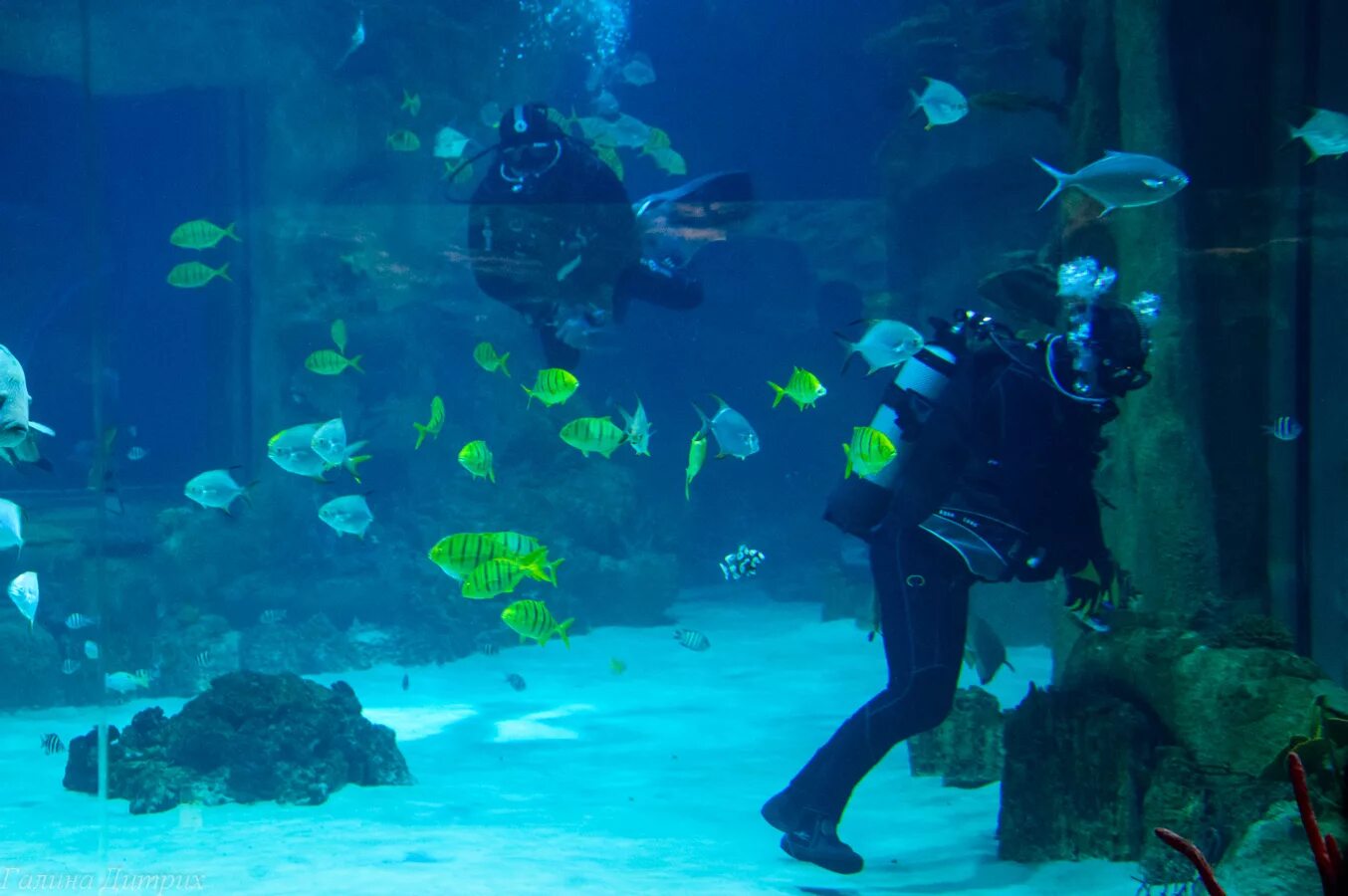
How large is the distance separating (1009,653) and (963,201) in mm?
7272

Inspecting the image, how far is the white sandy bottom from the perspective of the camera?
14.9ft

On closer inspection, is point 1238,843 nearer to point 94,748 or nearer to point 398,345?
point 94,748

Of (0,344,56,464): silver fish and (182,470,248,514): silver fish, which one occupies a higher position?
(182,470,248,514): silver fish

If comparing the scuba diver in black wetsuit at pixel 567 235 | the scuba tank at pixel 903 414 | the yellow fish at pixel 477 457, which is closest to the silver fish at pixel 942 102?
the scuba diver in black wetsuit at pixel 567 235

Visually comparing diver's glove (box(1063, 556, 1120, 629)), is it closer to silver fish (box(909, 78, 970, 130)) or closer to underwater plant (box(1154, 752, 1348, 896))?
underwater plant (box(1154, 752, 1348, 896))

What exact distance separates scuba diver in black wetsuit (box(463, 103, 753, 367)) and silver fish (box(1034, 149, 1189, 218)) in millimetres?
2439

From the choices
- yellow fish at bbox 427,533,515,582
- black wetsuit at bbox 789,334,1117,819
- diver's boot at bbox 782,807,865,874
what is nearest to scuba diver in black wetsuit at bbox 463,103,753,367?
yellow fish at bbox 427,533,515,582

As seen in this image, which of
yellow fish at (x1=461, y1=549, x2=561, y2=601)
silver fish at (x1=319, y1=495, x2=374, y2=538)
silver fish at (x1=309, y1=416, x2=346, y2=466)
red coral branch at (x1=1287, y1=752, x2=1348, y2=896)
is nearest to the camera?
red coral branch at (x1=1287, y1=752, x2=1348, y2=896)

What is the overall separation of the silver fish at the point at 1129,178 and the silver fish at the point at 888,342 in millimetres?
1323

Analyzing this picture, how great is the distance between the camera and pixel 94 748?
6.77m

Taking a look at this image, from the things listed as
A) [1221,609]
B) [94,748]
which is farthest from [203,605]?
[1221,609]

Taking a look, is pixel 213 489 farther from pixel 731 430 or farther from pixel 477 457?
pixel 731 430

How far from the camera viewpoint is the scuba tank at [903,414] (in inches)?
168

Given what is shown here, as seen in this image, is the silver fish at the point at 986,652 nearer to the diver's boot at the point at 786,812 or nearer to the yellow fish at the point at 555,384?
the diver's boot at the point at 786,812
